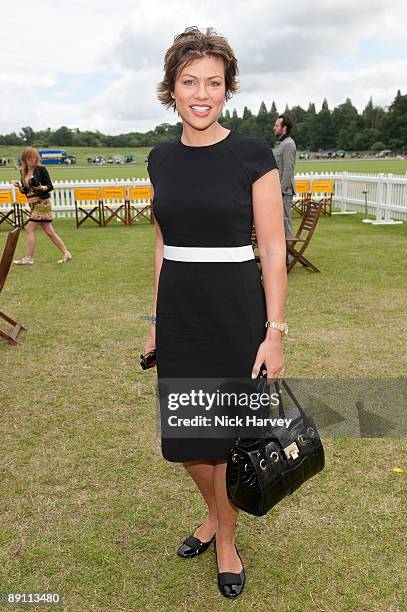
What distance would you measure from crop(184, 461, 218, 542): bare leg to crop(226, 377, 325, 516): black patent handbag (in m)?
0.32

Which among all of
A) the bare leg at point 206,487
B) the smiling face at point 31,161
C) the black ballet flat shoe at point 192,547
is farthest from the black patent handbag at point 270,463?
the smiling face at point 31,161

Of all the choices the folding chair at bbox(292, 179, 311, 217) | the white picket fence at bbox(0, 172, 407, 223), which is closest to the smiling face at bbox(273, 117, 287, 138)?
the white picket fence at bbox(0, 172, 407, 223)

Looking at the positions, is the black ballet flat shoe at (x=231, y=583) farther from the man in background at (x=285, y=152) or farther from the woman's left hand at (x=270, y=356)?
the man in background at (x=285, y=152)

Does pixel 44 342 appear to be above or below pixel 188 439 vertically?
below

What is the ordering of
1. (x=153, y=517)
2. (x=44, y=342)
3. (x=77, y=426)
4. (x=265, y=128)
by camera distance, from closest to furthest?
(x=153, y=517) < (x=77, y=426) < (x=44, y=342) < (x=265, y=128)

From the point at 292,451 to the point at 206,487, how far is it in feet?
2.05

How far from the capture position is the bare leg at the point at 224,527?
8.15ft

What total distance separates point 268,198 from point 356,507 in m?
1.89

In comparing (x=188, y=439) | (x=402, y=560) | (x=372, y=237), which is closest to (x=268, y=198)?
(x=188, y=439)

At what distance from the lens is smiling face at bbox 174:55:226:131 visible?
208 cm

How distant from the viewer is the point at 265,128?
409 ft

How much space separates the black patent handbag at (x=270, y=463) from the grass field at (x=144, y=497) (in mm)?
587

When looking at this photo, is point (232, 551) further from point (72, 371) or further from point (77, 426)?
point (72, 371)

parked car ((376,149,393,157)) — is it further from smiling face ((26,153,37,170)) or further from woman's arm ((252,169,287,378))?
woman's arm ((252,169,287,378))
